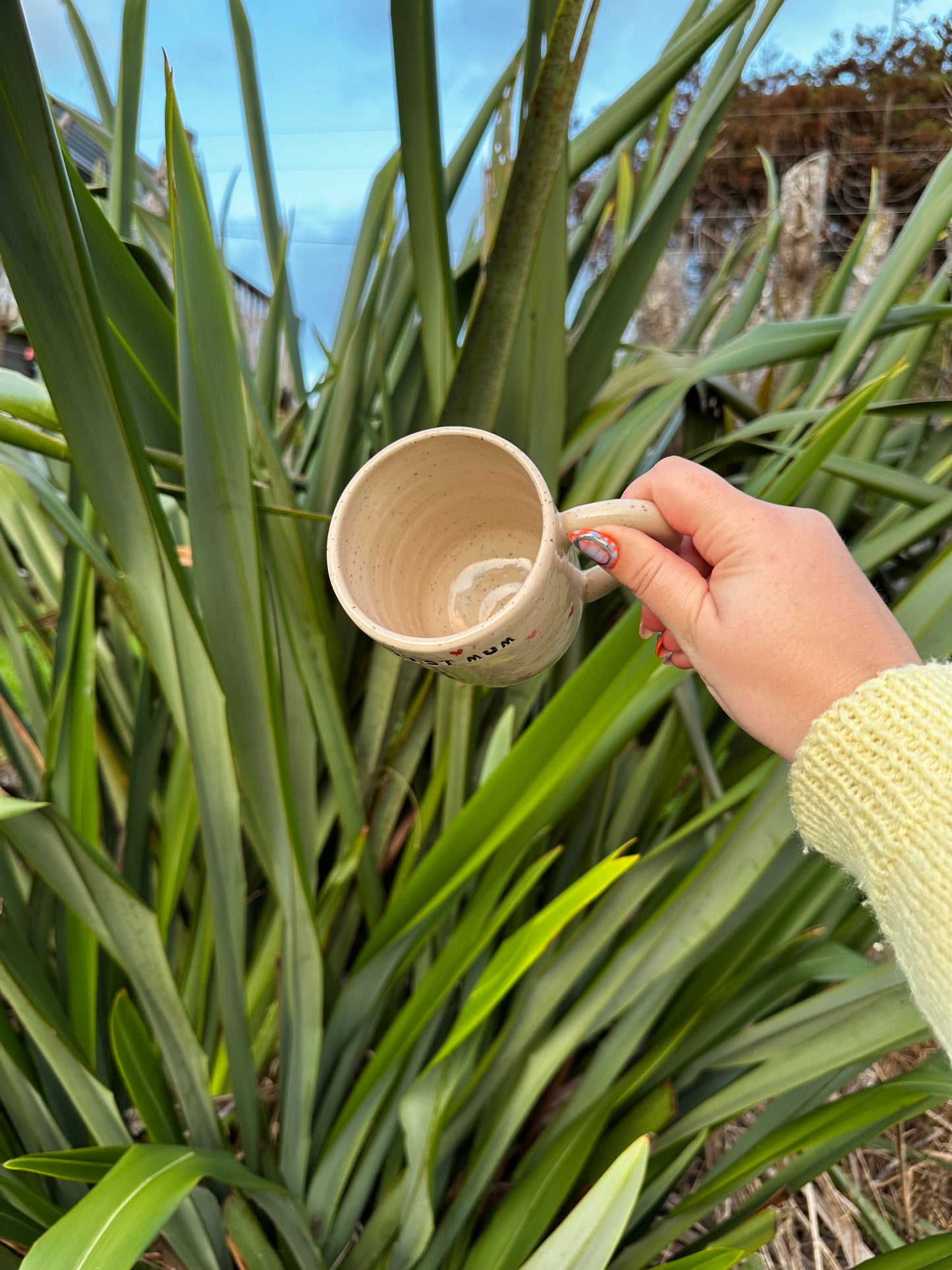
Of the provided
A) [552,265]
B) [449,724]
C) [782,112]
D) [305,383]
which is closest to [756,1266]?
[449,724]

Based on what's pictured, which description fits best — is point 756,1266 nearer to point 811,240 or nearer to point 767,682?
point 767,682

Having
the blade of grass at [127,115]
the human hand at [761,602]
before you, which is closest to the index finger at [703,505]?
the human hand at [761,602]

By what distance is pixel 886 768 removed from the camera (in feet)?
1.10

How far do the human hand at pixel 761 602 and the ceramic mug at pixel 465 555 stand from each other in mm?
20

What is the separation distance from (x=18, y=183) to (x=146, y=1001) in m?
0.40

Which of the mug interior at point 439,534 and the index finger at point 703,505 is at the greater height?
the index finger at point 703,505

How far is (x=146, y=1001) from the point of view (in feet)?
1.53

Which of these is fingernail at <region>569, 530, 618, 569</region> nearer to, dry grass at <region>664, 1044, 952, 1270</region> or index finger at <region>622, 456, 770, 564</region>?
index finger at <region>622, 456, 770, 564</region>

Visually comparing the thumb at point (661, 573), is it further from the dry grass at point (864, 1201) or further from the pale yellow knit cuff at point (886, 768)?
the dry grass at point (864, 1201)

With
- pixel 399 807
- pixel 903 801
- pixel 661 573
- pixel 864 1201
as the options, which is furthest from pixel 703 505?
pixel 864 1201

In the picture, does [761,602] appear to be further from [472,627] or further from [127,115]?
[127,115]

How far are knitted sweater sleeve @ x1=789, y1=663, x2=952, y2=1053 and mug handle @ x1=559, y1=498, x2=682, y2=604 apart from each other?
0.11 metres

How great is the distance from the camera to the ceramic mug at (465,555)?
1.15 ft

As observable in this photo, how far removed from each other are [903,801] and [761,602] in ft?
0.31
